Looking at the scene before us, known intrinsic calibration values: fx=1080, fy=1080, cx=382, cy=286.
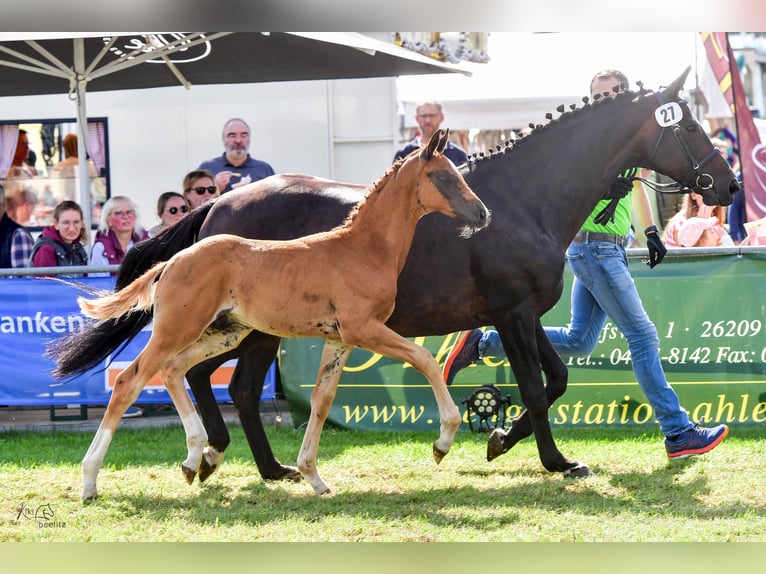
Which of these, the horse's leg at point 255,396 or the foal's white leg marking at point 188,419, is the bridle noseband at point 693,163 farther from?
the foal's white leg marking at point 188,419

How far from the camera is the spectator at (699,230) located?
8.44 metres

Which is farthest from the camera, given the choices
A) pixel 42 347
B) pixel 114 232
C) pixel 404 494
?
pixel 114 232

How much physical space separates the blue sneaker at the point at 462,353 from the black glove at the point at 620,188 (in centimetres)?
133

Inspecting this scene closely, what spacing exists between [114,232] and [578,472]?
451 centimetres

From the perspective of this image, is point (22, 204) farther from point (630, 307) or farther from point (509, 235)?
point (630, 307)

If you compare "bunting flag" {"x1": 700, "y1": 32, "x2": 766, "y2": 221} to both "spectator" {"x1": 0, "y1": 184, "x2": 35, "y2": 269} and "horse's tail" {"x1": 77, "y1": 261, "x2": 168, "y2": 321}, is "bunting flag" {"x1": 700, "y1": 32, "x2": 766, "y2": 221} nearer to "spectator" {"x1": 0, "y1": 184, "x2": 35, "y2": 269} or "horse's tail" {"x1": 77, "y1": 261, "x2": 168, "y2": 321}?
"horse's tail" {"x1": 77, "y1": 261, "x2": 168, "y2": 321}

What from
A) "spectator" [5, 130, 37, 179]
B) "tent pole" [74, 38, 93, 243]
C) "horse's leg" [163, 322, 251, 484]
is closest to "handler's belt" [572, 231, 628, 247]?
"horse's leg" [163, 322, 251, 484]

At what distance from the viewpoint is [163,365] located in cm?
554

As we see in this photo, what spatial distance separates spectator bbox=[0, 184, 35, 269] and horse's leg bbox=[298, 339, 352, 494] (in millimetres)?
4309

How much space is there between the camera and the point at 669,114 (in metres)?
6.16

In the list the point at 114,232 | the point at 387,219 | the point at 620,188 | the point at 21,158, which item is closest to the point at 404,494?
the point at 387,219

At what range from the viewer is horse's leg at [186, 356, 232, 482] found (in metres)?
6.04
